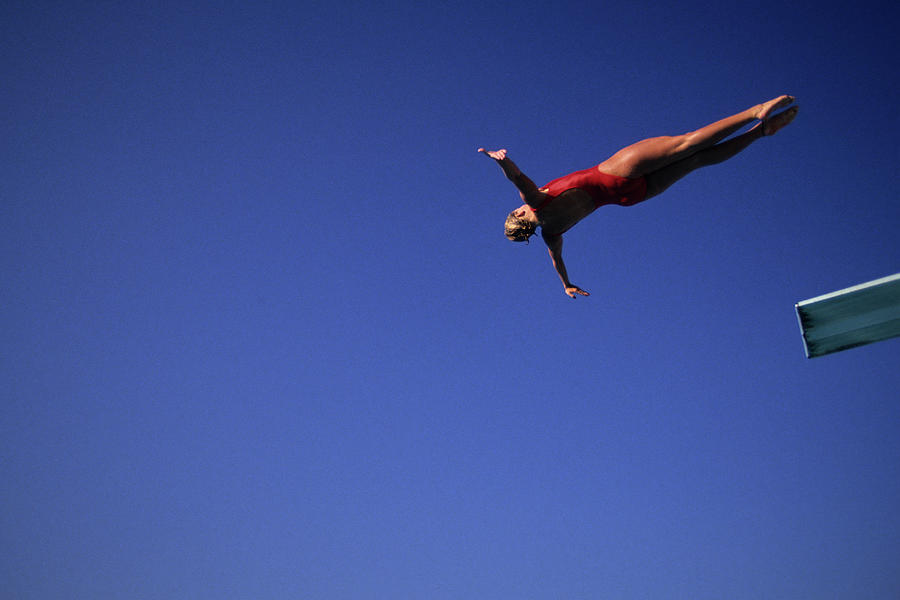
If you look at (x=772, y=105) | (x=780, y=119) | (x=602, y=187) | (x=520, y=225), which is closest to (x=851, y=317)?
(x=780, y=119)

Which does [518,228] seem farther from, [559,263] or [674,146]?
[674,146]

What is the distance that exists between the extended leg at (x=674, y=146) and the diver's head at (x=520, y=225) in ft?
3.39

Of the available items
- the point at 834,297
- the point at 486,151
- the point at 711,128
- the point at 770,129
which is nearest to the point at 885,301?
the point at 834,297

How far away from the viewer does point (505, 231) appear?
7.60 meters

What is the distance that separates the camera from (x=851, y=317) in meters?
6.36

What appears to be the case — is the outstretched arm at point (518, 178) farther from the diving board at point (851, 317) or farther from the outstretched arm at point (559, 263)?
the diving board at point (851, 317)

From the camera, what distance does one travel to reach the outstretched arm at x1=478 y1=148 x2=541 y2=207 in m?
6.53

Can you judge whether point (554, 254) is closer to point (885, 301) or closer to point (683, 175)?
point (683, 175)

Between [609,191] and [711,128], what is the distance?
1307 millimetres

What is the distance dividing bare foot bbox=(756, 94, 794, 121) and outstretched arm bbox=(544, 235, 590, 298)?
2.77 metres

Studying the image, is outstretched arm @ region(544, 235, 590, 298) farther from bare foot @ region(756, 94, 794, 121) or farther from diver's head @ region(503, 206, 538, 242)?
bare foot @ region(756, 94, 794, 121)

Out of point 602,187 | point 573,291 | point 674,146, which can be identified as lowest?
point 573,291

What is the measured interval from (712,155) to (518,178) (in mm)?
2242

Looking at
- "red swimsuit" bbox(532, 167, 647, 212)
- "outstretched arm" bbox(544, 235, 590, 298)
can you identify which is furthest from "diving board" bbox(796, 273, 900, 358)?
"outstretched arm" bbox(544, 235, 590, 298)
